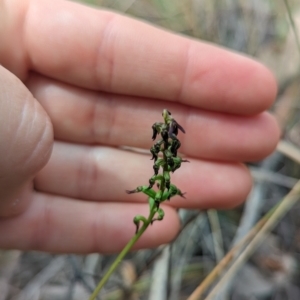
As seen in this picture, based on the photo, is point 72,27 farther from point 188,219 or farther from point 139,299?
point 139,299

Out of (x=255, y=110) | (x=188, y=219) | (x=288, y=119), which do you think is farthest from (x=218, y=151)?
(x=288, y=119)

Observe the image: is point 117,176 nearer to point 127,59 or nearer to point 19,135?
point 127,59

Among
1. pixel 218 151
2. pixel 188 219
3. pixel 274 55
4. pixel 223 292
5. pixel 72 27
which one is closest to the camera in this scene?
pixel 72 27

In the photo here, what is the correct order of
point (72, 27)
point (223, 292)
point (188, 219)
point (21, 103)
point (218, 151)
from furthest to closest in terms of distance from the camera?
1. point (188, 219)
2. point (223, 292)
3. point (218, 151)
4. point (72, 27)
5. point (21, 103)

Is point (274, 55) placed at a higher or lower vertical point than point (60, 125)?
higher

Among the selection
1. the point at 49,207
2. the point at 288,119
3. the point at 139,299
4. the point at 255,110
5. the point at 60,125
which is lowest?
the point at 139,299

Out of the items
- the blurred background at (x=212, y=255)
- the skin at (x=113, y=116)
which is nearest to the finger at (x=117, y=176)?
the skin at (x=113, y=116)

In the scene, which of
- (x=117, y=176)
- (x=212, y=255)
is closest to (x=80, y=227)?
(x=117, y=176)

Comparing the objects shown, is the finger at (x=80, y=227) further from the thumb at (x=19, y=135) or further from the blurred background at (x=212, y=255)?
the thumb at (x=19, y=135)
